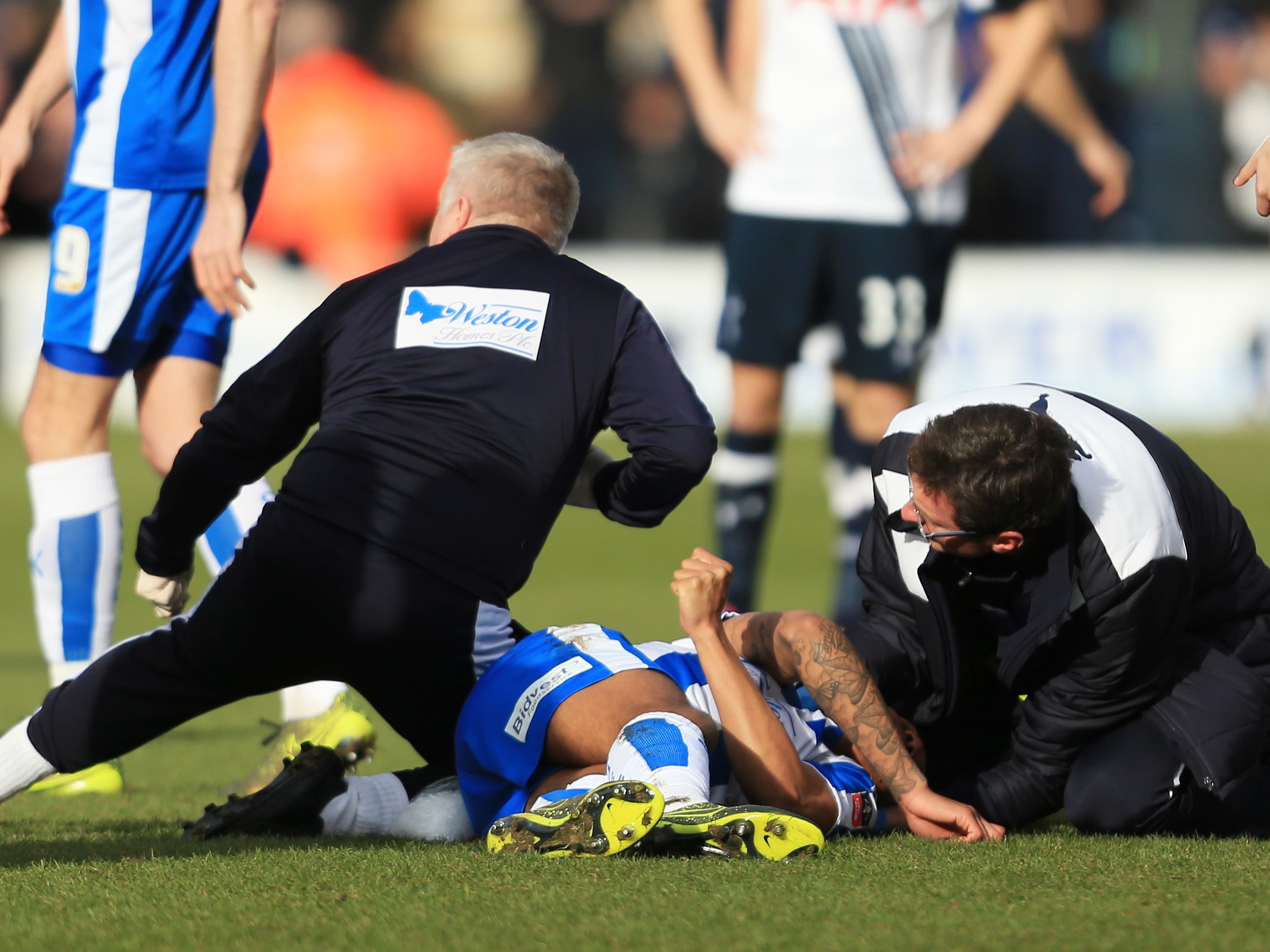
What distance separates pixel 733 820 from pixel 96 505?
204 cm

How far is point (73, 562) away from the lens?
3996mm

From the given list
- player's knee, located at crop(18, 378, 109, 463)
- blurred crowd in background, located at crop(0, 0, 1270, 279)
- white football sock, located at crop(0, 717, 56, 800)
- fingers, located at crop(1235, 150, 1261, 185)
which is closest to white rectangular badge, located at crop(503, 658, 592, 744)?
white football sock, located at crop(0, 717, 56, 800)

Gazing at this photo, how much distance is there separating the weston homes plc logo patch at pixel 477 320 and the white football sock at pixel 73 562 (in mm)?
1329

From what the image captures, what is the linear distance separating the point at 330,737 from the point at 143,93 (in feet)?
5.51

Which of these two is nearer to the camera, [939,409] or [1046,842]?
[1046,842]

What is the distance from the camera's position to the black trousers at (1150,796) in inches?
118

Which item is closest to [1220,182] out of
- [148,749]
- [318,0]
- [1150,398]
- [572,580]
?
[1150,398]

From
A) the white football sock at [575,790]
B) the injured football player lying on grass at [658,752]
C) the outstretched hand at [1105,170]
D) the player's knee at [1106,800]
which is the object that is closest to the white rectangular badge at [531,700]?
the injured football player lying on grass at [658,752]

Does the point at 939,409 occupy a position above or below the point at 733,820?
above

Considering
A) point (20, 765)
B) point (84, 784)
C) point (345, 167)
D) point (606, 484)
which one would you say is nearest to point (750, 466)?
point (606, 484)

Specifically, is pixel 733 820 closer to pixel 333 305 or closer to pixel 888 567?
pixel 888 567

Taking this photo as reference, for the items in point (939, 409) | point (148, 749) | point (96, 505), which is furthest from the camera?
point (148, 749)

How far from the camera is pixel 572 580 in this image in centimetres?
793

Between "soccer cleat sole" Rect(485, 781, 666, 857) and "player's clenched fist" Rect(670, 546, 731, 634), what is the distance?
0.37m
